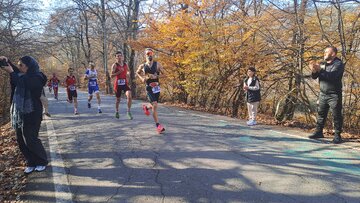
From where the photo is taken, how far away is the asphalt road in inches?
154

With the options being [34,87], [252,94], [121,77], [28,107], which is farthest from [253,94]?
[28,107]

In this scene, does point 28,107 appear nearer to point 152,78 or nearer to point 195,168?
point 195,168

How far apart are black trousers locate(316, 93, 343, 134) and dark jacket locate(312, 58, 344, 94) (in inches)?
4.7

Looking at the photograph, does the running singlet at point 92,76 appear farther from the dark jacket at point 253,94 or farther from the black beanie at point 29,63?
the black beanie at point 29,63

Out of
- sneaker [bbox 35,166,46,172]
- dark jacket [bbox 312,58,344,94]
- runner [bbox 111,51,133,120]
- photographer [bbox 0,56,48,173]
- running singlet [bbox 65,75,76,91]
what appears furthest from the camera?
running singlet [bbox 65,75,76,91]

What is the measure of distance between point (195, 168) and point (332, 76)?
3.79 metres

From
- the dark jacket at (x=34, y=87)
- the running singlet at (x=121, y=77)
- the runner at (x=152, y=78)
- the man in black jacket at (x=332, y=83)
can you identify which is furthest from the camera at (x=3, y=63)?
the man in black jacket at (x=332, y=83)

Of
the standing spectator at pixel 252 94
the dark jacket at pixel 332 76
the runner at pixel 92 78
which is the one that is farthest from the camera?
the runner at pixel 92 78

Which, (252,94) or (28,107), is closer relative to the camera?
(28,107)

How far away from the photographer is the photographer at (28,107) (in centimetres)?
489

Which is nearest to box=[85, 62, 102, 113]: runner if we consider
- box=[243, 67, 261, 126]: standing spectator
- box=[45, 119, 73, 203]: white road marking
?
box=[45, 119, 73, 203]: white road marking

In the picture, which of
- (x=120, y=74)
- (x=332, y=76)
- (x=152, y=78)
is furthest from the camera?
(x=120, y=74)

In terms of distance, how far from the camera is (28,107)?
4879 millimetres

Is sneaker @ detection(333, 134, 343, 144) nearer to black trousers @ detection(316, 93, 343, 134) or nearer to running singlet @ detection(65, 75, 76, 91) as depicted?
black trousers @ detection(316, 93, 343, 134)
